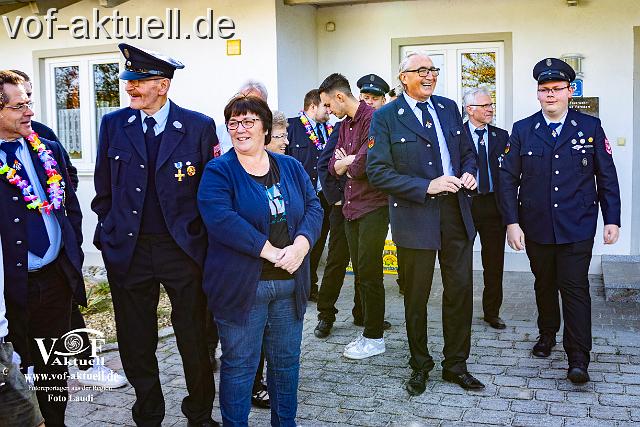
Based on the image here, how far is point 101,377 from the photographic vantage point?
16.8 feet

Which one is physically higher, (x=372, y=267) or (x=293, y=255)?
(x=293, y=255)

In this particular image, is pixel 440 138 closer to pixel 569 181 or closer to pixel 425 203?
pixel 425 203

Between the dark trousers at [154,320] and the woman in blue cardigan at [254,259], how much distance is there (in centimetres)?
30

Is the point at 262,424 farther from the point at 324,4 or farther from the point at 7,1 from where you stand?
the point at 7,1

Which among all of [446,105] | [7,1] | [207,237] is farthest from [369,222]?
[7,1]

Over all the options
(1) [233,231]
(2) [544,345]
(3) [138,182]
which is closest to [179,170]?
(3) [138,182]

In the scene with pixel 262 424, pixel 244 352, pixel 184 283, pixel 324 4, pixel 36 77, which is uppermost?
pixel 324 4

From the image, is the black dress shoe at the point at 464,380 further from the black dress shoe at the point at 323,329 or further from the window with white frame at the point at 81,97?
the window with white frame at the point at 81,97

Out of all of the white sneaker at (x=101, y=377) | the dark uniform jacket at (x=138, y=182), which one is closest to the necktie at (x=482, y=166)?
the dark uniform jacket at (x=138, y=182)

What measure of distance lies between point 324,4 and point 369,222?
4.53 metres

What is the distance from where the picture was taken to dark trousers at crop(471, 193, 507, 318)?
20.8 ft

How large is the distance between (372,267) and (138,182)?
7.47ft

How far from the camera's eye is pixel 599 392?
466cm

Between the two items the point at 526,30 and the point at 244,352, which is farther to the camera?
the point at 526,30
